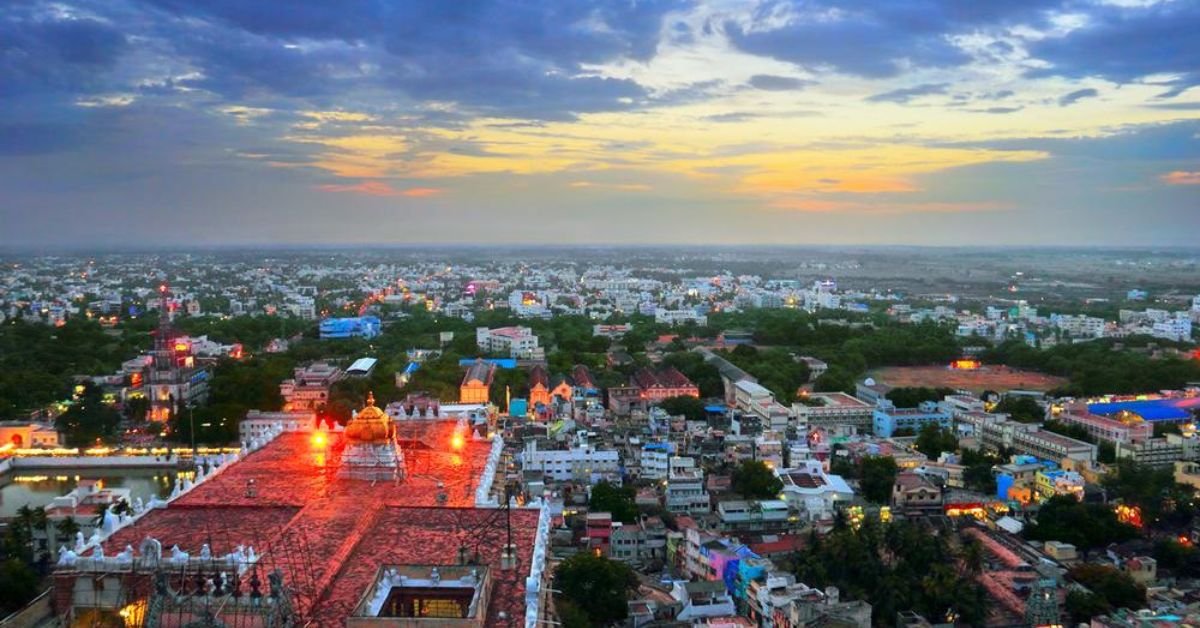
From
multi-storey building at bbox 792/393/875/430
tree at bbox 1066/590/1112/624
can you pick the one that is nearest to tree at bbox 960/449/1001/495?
multi-storey building at bbox 792/393/875/430

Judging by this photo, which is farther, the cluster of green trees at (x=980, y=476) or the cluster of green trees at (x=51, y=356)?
the cluster of green trees at (x=51, y=356)

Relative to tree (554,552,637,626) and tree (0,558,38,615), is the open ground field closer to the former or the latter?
tree (554,552,637,626)

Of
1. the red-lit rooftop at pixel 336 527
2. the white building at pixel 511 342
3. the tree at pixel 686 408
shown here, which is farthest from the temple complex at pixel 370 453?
the white building at pixel 511 342

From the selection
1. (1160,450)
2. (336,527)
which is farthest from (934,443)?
(336,527)

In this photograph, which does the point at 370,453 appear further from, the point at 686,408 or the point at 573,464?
the point at 686,408

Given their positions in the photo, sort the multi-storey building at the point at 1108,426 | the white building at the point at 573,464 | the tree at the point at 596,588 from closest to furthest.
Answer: the tree at the point at 596,588, the white building at the point at 573,464, the multi-storey building at the point at 1108,426

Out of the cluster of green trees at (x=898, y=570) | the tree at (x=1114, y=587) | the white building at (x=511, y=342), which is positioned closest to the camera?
the cluster of green trees at (x=898, y=570)

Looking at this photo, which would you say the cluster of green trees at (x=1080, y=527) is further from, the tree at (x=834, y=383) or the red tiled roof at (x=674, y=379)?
the red tiled roof at (x=674, y=379)
